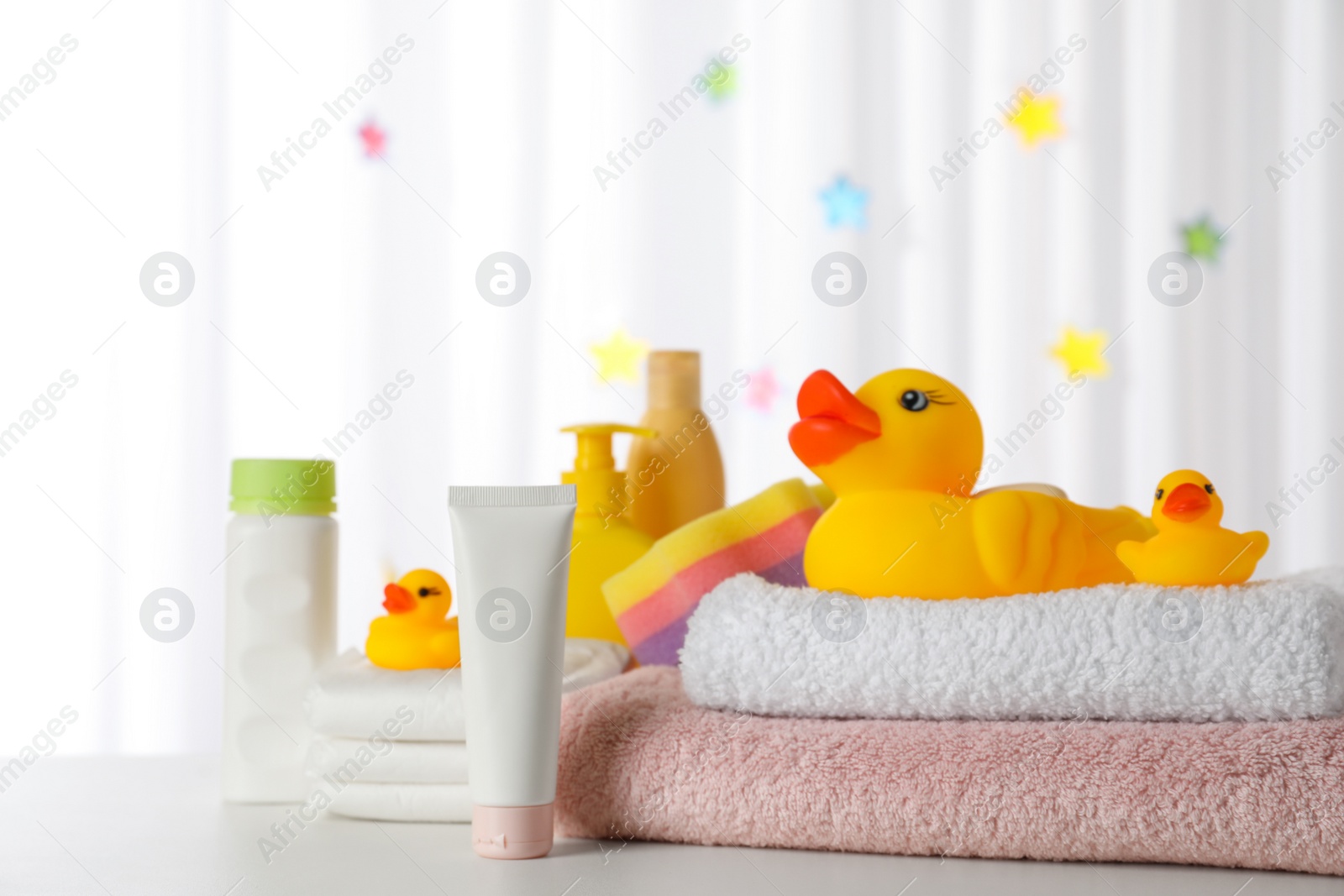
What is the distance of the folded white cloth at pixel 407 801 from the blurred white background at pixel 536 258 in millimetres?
741

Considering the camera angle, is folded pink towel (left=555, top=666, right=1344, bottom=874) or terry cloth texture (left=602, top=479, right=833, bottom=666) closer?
folded pink towel (left=555, top=666, right=1344, bottom=874)

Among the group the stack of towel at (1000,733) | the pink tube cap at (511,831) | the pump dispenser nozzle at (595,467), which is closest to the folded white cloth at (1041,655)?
the stack of towel at (1000,733)

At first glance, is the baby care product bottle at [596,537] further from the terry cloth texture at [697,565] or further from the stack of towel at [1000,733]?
the stack of towel at [1000,733]

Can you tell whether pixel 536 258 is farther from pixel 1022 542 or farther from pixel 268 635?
pixel 1022 542

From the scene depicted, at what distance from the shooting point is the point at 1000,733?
0.49m

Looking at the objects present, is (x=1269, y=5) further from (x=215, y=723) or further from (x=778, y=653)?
(x=215, y=723)

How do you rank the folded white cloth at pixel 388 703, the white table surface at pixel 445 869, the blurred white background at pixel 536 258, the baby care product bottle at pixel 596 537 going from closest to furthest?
1. the white table surface at pixel 445 869
2. the folded white cloth at pixel 388 703
3. the baby care product bottle at pixel 596 537
4. the blurred white background at pixel 536 258

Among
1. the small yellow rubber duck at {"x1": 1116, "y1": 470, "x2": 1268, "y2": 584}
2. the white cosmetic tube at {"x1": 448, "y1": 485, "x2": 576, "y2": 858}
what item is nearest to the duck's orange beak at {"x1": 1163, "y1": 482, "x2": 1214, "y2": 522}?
the small yellow rubber duck at {"x1": 1116, "y1": 470, "x2": 1268, "y2": 584}

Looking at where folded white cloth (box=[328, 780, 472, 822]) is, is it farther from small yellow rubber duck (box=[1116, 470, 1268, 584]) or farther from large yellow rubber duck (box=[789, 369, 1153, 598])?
→ small yellow rubber duck (box=[1116, 470, 1268, 584])

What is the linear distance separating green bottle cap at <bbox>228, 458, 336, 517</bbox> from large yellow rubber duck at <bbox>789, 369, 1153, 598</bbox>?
0.27 m

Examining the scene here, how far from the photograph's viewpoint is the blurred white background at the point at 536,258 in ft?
4.16

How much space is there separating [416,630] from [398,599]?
0.06 feet

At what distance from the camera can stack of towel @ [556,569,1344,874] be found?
1.51 feet

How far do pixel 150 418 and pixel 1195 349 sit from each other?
4.32 feet
